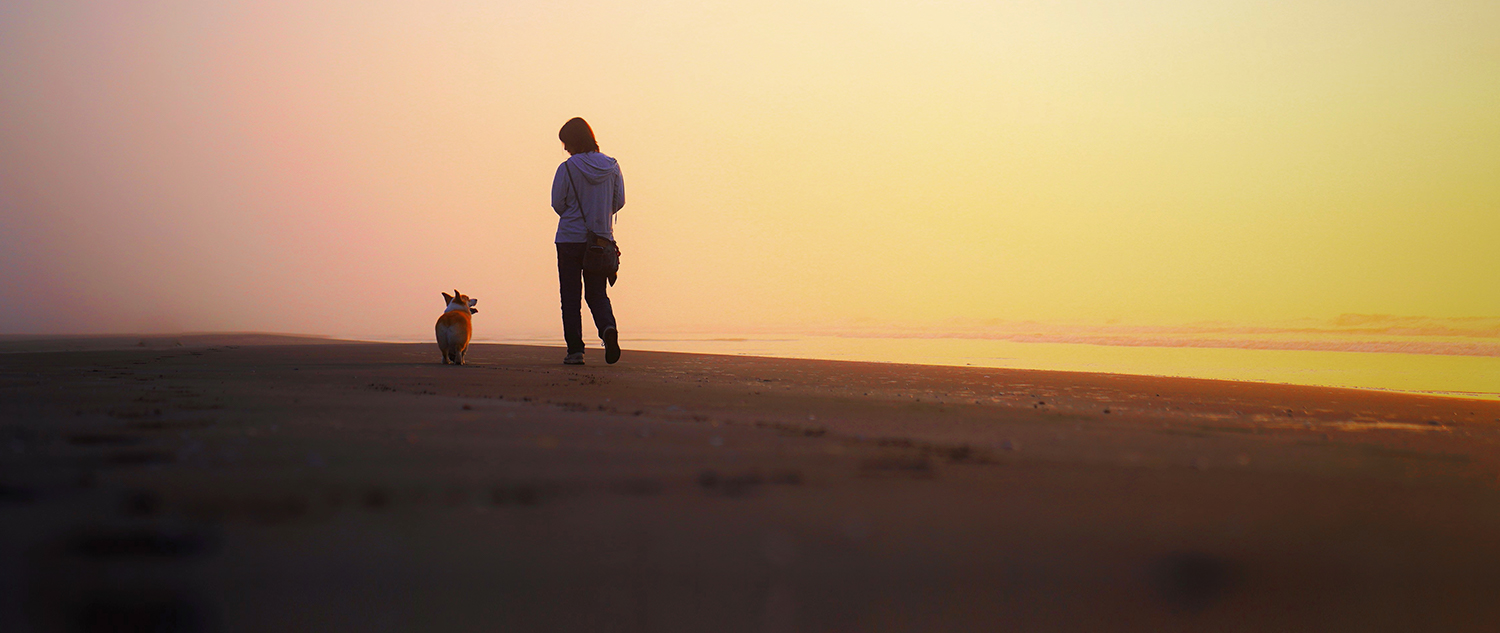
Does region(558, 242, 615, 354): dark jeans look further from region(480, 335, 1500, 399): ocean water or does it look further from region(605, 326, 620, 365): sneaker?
region(480, 335, 1500, 399): ocean water

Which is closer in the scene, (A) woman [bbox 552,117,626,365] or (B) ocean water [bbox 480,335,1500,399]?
(B) ocean water [bbox 480,335,1500,399]

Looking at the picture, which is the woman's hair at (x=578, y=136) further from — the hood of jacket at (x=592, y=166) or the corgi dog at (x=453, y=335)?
the corgi dog at (x=453, y=335)

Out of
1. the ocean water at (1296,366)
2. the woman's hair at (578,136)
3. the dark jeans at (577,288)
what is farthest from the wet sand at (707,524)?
the woman's hair at (578,136)

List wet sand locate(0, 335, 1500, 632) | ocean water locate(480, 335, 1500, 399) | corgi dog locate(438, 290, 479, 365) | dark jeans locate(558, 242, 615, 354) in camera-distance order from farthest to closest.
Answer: dark jeans locate(558, 242, 615, 354) < corgi dog locate(438, 290, 479, 365) < ocean water locate(480, 335, 1500, 399) < wet sand locate(0, 335, 1500, 632)

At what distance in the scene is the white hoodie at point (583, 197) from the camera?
7.02 metres

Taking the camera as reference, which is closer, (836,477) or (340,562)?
(340,562)

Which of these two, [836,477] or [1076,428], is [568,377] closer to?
[1076,428]

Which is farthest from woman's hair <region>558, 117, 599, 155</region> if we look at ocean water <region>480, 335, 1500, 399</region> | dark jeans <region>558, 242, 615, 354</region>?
ocean water <region>480, 335, 1500, 399</region>

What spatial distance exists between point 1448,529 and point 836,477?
3.34 feet

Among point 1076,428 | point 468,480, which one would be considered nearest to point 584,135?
point 1076,428

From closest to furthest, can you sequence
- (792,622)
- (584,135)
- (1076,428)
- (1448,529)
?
(792,622), (1448,529), (1076,428), (584,135)

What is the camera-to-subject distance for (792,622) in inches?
34.6

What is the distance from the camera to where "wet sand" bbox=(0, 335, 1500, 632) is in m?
0.90

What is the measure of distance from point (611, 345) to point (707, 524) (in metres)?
5.45
